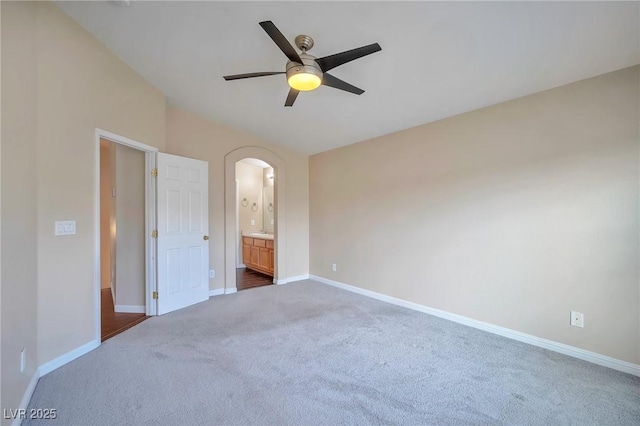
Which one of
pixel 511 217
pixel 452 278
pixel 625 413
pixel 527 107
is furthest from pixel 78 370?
pixel 527 107

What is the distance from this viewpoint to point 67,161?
2252 millimetres

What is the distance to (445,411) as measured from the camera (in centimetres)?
173

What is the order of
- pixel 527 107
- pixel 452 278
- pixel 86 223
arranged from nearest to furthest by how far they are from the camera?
pixel 86 223 → pixel 527 107 → pixel 452 278

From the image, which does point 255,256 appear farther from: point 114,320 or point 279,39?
point 279,39

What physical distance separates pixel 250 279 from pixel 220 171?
2340 millimetres

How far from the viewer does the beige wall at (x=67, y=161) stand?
6.80 feet

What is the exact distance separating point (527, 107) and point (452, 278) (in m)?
2.02

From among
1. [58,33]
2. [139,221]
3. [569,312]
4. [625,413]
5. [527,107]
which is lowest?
[625,413]

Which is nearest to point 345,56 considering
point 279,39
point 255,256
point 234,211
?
point 279,39

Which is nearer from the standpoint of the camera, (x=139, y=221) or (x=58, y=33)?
(x=58, y=33)

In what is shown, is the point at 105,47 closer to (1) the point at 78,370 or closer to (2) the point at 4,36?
(2) the point at 4,36

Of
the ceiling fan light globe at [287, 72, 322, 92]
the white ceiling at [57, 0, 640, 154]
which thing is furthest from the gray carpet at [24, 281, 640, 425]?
the white ceiling at [57, 0, 640, 154]

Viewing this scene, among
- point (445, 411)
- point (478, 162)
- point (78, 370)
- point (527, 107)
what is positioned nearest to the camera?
point (445, 411)

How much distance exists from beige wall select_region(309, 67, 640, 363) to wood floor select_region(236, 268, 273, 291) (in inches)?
86.1
